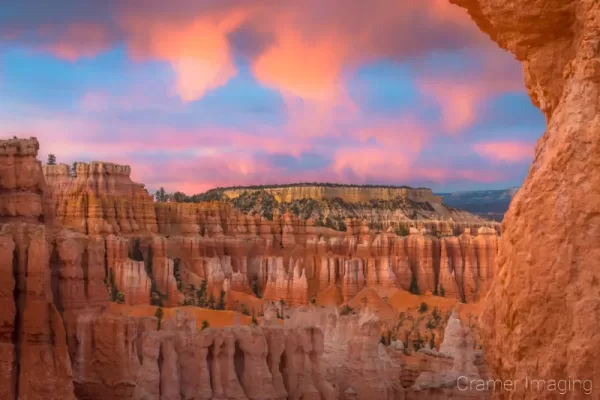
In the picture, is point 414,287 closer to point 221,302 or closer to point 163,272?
point 221,302

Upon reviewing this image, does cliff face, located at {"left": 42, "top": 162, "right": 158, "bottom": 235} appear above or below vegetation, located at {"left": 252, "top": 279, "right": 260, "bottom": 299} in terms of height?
above

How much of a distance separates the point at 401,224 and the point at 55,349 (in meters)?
73.8

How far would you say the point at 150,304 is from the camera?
5028cm

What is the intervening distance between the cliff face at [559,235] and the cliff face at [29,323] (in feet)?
40.7

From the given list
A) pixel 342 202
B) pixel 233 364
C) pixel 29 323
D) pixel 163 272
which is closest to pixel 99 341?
pixel 29 323

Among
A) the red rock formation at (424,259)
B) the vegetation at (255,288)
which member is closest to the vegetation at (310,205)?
the red rock formation at (424,259)

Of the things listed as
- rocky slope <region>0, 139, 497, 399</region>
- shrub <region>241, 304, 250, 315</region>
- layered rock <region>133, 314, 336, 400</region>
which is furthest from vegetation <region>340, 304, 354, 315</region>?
layered rock <region>133, 314, 336, 400</region>

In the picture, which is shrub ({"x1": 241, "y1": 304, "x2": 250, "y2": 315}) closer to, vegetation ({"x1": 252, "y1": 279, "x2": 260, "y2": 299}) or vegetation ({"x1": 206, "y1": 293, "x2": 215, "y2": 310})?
vegetation ({"x1": 206, "y1": 293, "x2": 215, "y2": 310})

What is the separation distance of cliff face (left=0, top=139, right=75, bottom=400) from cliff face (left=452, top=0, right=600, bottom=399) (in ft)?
40.7

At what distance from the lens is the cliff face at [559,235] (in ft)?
18.8

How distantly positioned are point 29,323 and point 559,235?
13.7 metres

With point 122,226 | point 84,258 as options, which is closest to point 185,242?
point 122,226

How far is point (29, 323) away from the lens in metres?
17.0

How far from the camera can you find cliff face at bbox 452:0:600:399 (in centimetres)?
572
